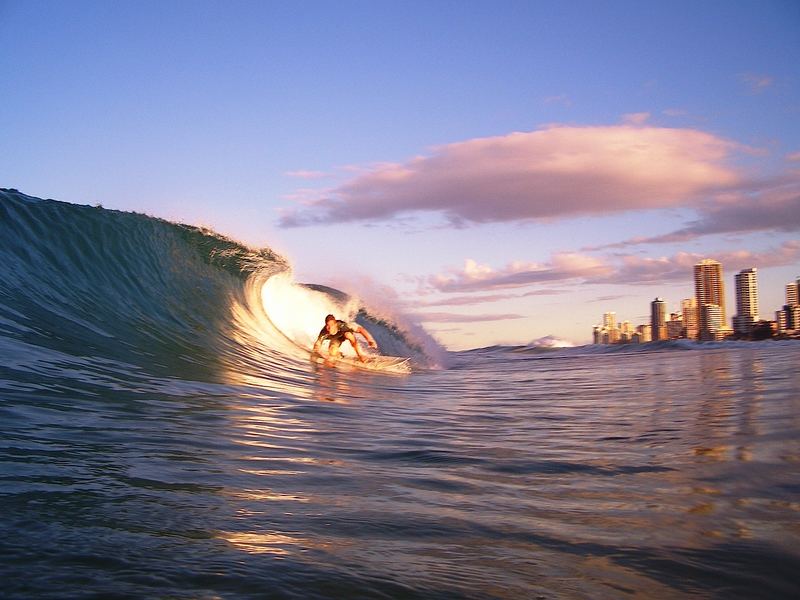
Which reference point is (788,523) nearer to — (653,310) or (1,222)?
(1,222)

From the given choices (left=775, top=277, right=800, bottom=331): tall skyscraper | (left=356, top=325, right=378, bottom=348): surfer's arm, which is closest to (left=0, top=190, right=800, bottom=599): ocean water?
(left=356, top=325, right=378, bottom=348): surfer's arm

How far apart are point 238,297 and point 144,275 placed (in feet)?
7.34

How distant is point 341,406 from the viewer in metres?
6.22

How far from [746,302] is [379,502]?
175 ft

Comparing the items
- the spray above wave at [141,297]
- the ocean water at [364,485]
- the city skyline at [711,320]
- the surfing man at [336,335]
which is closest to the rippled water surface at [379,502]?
the ocean water at [364,485]

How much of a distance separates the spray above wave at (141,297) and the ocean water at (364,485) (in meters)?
0.12

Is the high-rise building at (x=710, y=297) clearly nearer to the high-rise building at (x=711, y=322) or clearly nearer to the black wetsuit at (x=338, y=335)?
the high-rise building at (x=711, y=322)

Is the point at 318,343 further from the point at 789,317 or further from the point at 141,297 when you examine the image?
the point at 789,317

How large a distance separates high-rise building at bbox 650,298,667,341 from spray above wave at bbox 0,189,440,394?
3195cm

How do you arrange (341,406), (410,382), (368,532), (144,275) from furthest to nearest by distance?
(144,275), (410,382), (341,406), (368,532)

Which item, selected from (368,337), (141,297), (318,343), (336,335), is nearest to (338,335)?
(336,335)

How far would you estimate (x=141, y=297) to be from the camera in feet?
35.8

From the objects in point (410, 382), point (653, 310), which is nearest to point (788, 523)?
point (410, 382)

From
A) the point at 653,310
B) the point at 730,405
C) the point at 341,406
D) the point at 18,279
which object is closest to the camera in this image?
the point at 730,405
